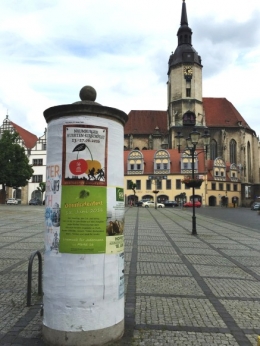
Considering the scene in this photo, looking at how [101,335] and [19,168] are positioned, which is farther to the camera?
[19,168]

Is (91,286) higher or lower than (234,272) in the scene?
higher

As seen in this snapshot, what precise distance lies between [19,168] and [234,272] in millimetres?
49417

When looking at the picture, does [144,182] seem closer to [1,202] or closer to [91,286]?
[1,202]

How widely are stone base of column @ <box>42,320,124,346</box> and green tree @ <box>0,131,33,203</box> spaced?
51.4 meters

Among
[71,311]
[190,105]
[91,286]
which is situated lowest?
[71,311]

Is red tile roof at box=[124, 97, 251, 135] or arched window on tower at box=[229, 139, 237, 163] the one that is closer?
arched window on tower at box=[229, 139, 237, 163]

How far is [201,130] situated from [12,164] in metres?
37.6

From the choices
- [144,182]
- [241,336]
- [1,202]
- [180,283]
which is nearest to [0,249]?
[180,283]

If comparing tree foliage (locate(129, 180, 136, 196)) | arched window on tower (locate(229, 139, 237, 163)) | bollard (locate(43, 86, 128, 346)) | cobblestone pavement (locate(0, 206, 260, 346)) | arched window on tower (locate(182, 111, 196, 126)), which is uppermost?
arched window on tower (locate(182, 111, 196, 126))

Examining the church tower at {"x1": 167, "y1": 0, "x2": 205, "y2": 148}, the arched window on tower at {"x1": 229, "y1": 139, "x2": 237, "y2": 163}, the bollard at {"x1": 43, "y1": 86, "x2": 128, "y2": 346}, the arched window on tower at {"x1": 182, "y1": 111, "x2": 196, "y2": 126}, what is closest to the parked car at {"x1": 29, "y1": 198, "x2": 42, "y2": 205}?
the church tower at {"x1": 167, "y1": 0, "x2": 205, "y2": 148}

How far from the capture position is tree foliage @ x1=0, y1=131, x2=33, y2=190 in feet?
174

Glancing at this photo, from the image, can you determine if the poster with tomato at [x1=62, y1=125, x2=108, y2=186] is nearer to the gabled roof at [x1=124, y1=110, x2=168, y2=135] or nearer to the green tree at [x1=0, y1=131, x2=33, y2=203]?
the green tree at [x1=0, y1=131, x2=33, y2=203]

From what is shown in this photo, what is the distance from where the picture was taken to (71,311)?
13.6 ft

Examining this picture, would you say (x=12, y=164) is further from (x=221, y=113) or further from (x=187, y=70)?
(x=221, y=113)
